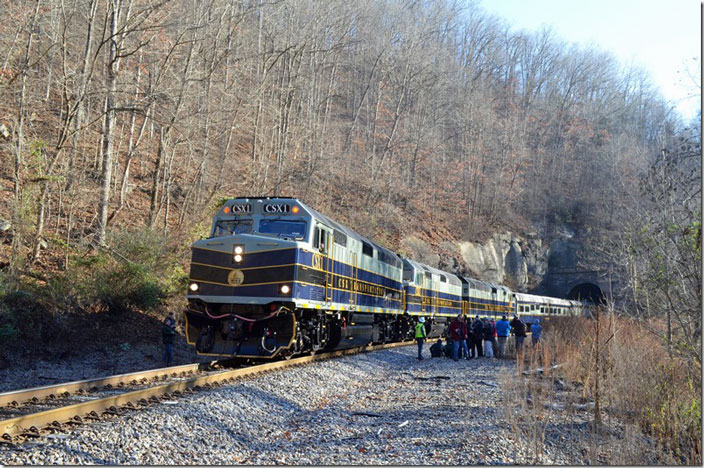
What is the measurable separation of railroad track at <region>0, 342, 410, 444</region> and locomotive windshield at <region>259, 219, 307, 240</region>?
3013 mm

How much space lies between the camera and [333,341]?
16.4 m

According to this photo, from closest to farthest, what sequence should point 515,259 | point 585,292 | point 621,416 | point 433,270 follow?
point 621,416
point 433,270
point 515,259
point 585,292

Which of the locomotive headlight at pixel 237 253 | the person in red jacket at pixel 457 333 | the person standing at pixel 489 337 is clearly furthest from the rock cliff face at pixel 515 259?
the locomotive headlight at pixel 237 253

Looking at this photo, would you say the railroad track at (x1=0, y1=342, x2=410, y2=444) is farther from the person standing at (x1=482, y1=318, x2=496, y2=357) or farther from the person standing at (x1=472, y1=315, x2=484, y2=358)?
the person standing at (x1=482, y1=318, x2=496, y2=357)

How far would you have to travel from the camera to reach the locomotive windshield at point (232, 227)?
1322cm

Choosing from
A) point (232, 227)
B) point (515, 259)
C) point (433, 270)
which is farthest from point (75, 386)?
point (515, 259)

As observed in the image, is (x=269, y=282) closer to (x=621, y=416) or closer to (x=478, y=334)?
(x=621, y=416)

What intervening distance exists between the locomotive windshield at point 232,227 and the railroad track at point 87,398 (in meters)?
3.08

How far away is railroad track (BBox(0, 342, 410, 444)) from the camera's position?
254 inches

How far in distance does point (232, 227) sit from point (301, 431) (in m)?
6.53

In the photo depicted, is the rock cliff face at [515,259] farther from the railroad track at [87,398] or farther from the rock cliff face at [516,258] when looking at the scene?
the railroad track at [87,398]

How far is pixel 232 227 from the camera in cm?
1334

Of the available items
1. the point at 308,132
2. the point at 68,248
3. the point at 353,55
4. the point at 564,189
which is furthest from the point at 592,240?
the point at 68,248

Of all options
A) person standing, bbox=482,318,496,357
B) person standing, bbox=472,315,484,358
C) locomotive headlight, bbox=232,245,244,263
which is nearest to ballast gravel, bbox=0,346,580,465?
locomotive headlight, bbox=232,245,244,263
